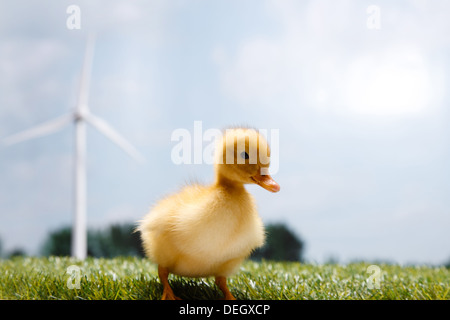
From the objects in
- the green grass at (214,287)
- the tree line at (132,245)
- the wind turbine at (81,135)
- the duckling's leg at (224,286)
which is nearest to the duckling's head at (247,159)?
the duckling's leg at (224,286)

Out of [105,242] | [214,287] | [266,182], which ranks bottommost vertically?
[105,242]

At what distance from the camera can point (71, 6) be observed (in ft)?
6.95

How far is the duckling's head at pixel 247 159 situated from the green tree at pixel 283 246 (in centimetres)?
165

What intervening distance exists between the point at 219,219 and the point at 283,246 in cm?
191

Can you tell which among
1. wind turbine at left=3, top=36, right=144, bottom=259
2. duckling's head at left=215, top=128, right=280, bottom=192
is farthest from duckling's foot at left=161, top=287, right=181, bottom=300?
wind turbine at left=3, top=36, right=144, bottom=259

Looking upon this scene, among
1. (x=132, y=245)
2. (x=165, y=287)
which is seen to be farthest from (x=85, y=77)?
(x=165, y=287)

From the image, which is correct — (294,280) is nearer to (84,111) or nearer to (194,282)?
(194,282)

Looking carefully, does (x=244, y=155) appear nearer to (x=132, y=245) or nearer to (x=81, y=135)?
(x=132, y=245)

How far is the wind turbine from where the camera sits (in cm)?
455

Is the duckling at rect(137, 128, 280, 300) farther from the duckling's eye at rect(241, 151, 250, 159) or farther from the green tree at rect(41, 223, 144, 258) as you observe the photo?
the green tree at rect(41, 223, 144, 258)

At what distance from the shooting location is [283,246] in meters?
3.43

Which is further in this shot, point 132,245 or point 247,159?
point 132,245
